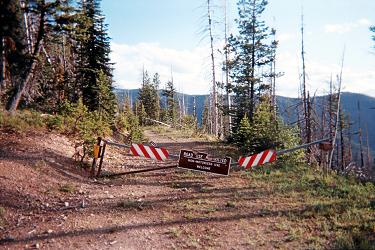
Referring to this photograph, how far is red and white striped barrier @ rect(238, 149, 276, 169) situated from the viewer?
9.05 meters

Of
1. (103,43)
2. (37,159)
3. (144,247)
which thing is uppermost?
(103,43)

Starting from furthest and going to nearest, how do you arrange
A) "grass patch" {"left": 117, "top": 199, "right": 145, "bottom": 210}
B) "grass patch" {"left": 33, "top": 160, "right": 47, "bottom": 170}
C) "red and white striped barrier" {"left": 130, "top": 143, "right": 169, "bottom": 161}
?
"red and white striped barrier" {"left": 130, "top": 143, "right": 169, "bottom": 161} < "grass patch" {"left": 33, "top": 160, "right": 47, "bottom": 170} < "grass patch" {"left": 117, "top": 199, "right": 145, "bottom": 210}

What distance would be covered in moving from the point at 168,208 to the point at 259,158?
3508 millimetres

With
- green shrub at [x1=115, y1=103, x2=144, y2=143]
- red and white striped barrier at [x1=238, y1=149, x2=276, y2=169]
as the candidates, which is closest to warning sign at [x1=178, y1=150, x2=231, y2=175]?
red and white striped barrier at [x1=238, y1=149, x2=276, y2=169]

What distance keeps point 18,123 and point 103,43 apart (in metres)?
12.2

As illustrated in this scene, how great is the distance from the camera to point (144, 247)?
5.49 metres

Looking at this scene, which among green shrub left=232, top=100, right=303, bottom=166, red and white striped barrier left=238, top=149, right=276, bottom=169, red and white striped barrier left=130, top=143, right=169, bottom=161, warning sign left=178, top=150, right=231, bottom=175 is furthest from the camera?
green shrub left=232, top=100, right=303, bottom=166

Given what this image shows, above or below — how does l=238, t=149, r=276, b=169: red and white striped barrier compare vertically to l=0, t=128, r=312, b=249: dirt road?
above

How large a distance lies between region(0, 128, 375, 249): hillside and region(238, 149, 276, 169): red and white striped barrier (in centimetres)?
79

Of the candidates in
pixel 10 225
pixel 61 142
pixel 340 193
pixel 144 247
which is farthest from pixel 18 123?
pixel 340 193

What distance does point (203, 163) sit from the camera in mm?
8883

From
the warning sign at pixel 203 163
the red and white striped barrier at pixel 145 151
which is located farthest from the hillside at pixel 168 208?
the red and white striped barrier at pixel 145 151

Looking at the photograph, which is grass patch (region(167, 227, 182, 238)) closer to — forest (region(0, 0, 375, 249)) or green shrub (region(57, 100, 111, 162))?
forest (region(0, 0, 375, 249))

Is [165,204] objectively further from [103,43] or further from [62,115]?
[103,43]
